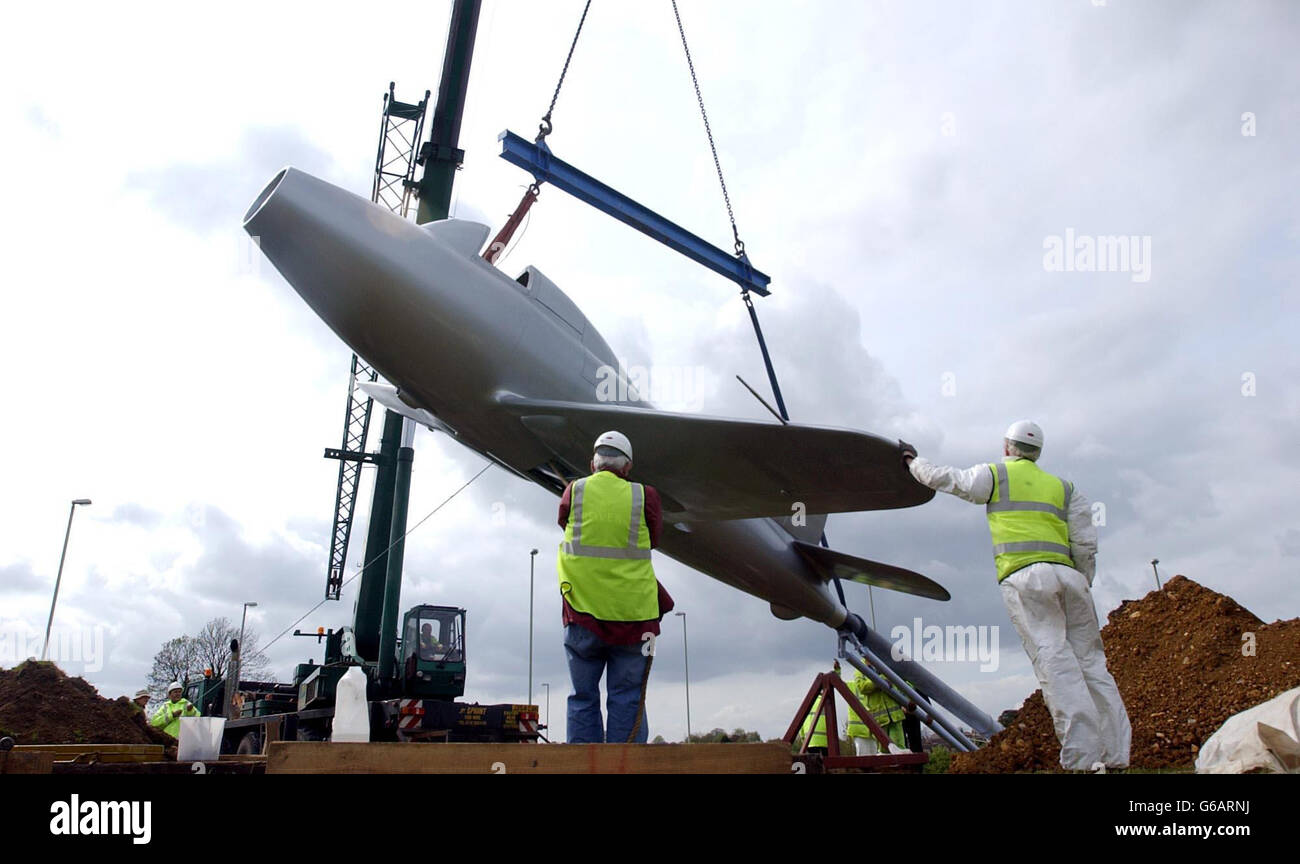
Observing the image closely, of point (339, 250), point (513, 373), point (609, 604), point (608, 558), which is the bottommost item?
point (609, 604)

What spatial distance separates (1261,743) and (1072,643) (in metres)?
1.75

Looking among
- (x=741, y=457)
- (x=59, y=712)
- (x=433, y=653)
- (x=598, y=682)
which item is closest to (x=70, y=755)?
(x=598, y=682)

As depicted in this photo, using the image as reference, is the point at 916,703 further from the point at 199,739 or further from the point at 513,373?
the point at 199,739

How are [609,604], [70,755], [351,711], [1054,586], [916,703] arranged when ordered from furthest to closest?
[916,703] < [1054,586] < [609,604] < [70,755] < [351,711]

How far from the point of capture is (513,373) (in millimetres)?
8156

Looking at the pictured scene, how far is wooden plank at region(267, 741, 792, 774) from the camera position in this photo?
87.7 inches

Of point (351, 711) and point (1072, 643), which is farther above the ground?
point (1072, 643)

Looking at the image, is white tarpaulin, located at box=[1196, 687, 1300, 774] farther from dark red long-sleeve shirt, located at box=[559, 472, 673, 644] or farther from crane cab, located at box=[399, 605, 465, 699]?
crane cab, located at box=[399, 605, 465, 699]

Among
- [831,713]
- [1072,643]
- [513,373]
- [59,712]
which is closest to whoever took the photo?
[1072,643]

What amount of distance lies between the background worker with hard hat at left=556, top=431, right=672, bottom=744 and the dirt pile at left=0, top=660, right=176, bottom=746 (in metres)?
5.81

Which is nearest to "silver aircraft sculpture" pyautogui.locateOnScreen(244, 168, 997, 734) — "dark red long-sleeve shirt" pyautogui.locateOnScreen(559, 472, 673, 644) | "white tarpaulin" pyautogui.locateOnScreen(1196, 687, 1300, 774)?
"dark red long-sleeve shirt" pyautogui.locateOnScreen(559, 472, 673, 644)

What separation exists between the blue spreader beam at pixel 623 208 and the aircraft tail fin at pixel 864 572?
14.2 feet

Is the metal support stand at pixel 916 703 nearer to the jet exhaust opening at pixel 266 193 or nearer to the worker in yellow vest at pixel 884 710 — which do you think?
the worker in yellow vest at pixel 884 710
